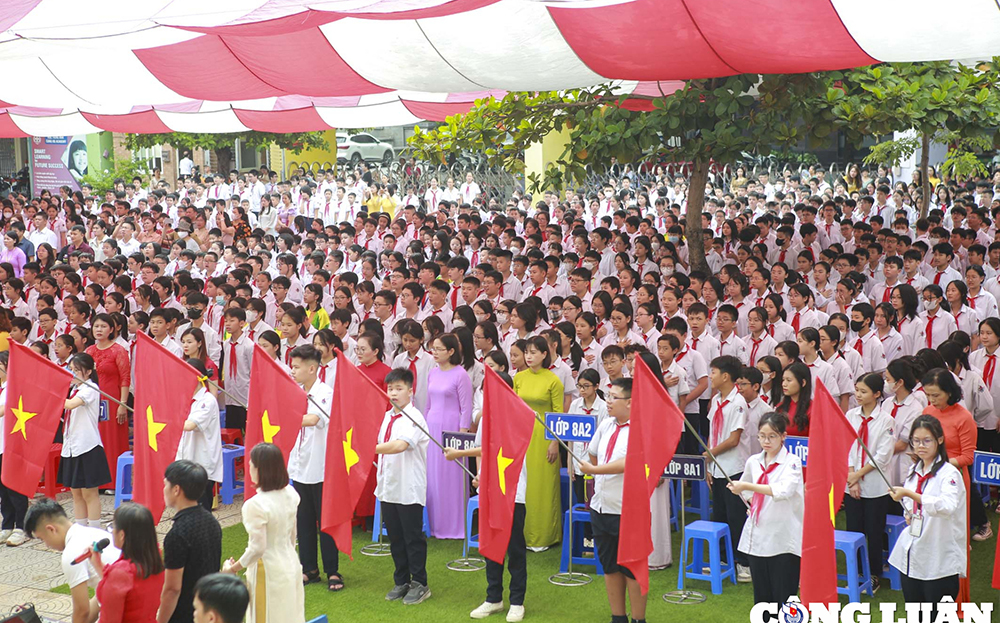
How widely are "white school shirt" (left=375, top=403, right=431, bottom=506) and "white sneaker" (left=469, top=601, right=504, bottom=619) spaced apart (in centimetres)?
72

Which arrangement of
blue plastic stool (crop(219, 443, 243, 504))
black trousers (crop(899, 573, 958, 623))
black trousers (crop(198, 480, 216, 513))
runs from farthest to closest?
blue plastic stool (crop(219, 443, 243, 504)) → black trousers (crop(198, 480, 216, 513)) → black trousers (crop(899, 573, 958, 623))

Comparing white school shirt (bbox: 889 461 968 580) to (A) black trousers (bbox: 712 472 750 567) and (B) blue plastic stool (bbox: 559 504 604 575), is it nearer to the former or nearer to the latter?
(A) black trousers (bbox: 712 472 750 567)

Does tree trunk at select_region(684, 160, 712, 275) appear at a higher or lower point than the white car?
lower

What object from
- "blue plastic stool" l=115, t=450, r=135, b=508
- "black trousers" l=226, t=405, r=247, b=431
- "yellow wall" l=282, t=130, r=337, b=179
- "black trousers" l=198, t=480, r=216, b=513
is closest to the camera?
"black trousers" l=198, t=480, r=216, b=513

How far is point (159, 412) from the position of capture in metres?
6.97

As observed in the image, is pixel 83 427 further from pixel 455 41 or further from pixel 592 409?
pixel 455 41

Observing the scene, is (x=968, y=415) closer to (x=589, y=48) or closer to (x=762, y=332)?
(x=762, y=332)

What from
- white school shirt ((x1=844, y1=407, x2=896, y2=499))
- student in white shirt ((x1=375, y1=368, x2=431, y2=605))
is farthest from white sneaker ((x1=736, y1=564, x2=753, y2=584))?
student in white shirt ((x1=375, y1=368, x2=431, y2=605))

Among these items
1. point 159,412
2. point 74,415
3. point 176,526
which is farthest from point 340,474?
point 74,415

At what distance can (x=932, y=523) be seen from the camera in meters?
5.71

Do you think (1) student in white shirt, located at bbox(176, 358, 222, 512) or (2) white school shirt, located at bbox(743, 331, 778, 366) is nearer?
(1) student in white shirt, located at bbox(176, 358, 222, 512)

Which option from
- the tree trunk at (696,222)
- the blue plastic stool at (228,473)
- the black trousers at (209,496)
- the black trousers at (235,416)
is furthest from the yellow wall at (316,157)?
the black trousers at (209,496)

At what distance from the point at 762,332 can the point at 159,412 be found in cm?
473

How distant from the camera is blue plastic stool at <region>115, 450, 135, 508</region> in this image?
890 centimetres
